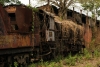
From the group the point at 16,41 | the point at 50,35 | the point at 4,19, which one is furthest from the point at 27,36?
the point at 50,35

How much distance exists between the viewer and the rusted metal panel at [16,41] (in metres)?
9.48

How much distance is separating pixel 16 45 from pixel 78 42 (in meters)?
11.0

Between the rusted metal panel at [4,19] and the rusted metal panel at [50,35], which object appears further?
the rusted metal panel at [50,35]

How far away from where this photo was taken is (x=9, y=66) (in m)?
10.3

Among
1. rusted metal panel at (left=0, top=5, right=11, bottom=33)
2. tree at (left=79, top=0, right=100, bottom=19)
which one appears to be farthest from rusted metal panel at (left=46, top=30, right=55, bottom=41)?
tree at (left=79, top=0, right=100, bottom=19)

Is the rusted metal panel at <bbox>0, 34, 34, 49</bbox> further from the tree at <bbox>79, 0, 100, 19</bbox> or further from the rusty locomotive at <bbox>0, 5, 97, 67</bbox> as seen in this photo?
the tree at <bbox>79, 0, 100, 19</bbox>

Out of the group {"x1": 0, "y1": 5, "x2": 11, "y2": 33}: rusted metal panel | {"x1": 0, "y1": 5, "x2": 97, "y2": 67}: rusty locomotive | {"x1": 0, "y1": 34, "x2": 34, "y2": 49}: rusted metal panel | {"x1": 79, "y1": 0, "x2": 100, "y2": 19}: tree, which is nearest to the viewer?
{"x1": 0, "y1": 34, "x2": 34, "y2": 49}: rusted metal panel

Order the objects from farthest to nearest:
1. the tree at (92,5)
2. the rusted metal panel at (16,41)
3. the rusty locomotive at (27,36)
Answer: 1. the tree at (92,5)
2. the rusty locomotive at (27,36)
3. the rusted metal panel at (16,41)

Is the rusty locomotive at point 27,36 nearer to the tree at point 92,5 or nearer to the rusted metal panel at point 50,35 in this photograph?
the rusted metal panel at point 50,35

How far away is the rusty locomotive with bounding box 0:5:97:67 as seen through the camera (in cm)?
988

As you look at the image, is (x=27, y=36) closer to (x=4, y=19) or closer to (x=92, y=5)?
(x=4, y=19)

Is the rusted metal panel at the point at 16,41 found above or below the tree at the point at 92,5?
below

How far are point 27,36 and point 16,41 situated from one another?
1.24 m

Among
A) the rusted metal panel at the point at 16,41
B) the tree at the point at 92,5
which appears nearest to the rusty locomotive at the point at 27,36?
the rusted metal panel at the point at 16,41
